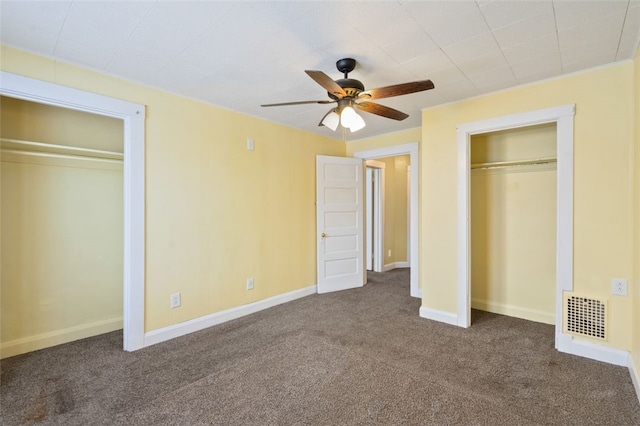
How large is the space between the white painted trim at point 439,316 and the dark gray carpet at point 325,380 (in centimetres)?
18

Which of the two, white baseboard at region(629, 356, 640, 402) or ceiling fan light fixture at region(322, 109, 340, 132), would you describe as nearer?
white baseboard at region(629, 356, 640, 402)

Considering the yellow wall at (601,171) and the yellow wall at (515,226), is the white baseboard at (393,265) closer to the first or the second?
the yellow wall at (515,226)

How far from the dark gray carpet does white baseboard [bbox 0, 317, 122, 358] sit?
0.09 meters

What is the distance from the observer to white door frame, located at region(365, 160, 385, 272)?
229 inches

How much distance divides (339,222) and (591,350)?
3027mm

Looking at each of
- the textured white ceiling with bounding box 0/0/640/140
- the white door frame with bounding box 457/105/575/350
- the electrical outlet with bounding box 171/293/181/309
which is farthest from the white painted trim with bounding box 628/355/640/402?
the electrical outlet with bounding box 171/293/181/309

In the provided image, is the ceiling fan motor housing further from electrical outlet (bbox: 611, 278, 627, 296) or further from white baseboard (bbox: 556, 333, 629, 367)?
white baseboard (bbox: 556, 333, 629, 367)

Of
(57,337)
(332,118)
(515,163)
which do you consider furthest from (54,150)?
(515,163)

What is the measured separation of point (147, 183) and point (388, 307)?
3.06 meters

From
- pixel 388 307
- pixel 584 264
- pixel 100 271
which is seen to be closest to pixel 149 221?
pixel 100 271

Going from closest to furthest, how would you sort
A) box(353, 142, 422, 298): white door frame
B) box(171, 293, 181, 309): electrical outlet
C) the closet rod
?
box(171, 293, 181, 309): electrical outlet < the closet rod < box(353, 142, 422, 298): white door frame

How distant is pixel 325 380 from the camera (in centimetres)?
214

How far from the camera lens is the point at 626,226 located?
2.29 m

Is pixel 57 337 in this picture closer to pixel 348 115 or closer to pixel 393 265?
pixel 348 115
